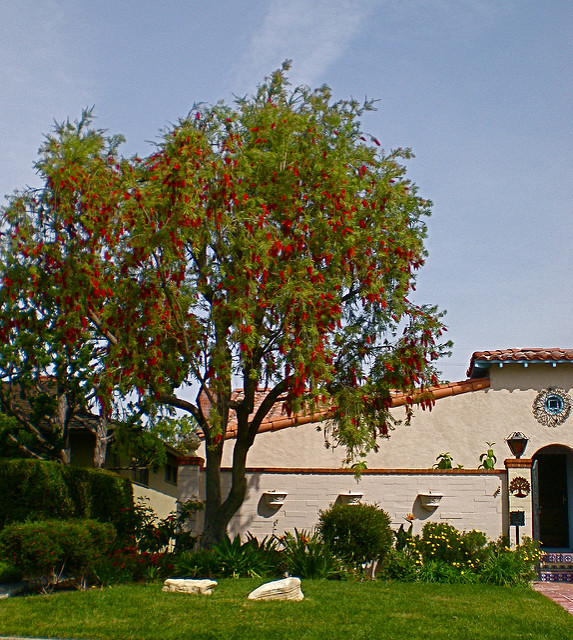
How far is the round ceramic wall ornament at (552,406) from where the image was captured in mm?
17453

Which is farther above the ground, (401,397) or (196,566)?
(401,397)

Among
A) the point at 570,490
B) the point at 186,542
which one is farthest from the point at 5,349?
the point at 570,490

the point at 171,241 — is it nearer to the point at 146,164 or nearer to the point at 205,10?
the point at 146,164

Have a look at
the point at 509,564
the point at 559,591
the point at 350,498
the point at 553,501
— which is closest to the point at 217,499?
the point at 350,498

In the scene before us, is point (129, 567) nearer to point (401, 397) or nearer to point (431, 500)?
point (431, 500)

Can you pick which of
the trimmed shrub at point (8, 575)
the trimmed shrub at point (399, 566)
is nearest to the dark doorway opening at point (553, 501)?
the trimmed shrub at point (399, 566)

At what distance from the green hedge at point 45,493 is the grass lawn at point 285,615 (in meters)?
2.71

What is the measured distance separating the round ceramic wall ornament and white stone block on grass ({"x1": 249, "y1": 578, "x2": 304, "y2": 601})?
925cm

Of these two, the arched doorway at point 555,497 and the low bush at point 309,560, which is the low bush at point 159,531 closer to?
the low bush at point 309,560

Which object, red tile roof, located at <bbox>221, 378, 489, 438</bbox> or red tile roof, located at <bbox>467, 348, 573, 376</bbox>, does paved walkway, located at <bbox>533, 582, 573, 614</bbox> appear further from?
red tile roof, located at <bbox>467, 348, 573, 376</bbox>

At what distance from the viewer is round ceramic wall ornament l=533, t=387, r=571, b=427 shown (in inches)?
687

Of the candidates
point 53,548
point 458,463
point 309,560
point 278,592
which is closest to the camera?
point 278,592

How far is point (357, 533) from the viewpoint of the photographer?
13531 millimetres

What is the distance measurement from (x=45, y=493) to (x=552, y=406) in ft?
36.5
